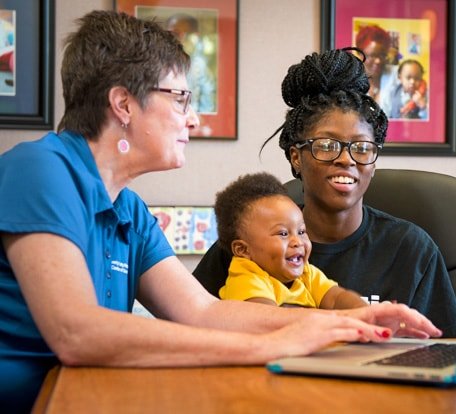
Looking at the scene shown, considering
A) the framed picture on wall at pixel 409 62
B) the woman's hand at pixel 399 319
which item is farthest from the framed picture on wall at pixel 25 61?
the woman's hand at pixel 399 319

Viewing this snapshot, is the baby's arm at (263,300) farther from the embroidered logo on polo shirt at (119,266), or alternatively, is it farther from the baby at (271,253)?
the embroidered logo on polo shirt at (119,266)

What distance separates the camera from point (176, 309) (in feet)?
5.43

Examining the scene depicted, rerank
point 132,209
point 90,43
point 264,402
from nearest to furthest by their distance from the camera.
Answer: point 264,402
point 90,43
point 132,209

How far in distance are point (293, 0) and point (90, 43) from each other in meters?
1.78

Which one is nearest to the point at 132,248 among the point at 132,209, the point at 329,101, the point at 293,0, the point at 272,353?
the point at 132,209

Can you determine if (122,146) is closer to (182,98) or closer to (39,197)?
(182,98)

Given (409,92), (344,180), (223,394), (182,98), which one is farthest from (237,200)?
(409,92)

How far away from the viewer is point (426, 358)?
1216mm

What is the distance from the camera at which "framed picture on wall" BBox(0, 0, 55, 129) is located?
307 centimetres

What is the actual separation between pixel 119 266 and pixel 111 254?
0.04m

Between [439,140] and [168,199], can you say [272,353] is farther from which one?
[439,140]

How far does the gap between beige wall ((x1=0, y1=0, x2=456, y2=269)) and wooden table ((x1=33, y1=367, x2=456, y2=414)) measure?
1997mm

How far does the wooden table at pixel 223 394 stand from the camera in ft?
3.16

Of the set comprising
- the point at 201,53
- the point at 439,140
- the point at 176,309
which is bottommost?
the point at 176,309
